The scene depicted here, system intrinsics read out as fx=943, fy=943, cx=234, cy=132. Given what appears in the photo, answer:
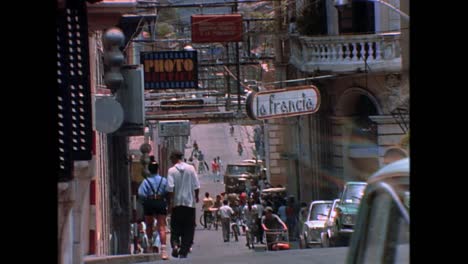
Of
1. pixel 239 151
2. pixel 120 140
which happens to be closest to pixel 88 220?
pixel 120 140

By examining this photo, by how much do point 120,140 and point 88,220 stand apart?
705cm

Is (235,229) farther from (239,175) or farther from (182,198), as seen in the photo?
(239,175)

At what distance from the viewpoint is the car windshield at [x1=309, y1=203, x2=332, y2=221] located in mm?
18734

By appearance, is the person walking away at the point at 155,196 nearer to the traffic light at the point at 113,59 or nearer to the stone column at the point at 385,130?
the traffic light at the point at 113,59

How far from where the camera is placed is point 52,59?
273cm

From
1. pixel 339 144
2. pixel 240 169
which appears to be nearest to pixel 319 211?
pixel 339 144

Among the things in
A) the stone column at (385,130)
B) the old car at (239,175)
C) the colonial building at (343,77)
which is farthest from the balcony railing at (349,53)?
the old car at (239,175)

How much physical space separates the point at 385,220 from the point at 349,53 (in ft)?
67.9

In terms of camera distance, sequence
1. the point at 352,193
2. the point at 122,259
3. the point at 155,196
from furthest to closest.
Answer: the point at 352,193
the point at 155,196
the point at 122,259

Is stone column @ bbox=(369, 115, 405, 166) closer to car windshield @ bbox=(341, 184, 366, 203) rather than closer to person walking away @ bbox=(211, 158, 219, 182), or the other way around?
car windshield @ bbox=(341, 184, 366, 203)

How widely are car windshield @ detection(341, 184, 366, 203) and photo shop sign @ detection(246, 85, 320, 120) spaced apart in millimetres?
→ 4768

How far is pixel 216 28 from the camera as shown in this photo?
2498cm
